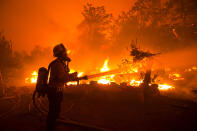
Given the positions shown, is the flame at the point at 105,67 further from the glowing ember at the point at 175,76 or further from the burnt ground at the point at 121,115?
the burnt ground at the point at 121,115

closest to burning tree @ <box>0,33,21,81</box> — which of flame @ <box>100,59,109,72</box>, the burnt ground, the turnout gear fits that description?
flame @ <box>100,59,109,72</box>

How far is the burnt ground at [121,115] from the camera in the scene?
4.99m

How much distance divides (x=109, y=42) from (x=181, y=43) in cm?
1871

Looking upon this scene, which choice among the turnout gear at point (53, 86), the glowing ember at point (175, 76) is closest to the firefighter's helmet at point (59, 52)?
the turnout gear at point (53, 86)

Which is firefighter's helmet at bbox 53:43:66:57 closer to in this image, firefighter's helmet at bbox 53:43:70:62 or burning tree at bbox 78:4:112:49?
firefighter's helmet at bbox 53:43:70:62

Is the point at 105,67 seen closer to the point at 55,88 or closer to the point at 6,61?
the point at 6,61

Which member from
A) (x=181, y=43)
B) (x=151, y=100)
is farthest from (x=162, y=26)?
(x=151, y=100)

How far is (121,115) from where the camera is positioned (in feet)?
20.3

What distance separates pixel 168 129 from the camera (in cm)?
461

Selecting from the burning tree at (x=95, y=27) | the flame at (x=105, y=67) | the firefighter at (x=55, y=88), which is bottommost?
the firefighter at (x=55, y=88)

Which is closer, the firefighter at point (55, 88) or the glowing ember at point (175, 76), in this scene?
the firefighter at point (55, 88)

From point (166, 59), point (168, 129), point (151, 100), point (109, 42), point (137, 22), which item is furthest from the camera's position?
point (109, 42)

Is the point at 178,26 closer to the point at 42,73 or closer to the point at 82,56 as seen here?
the point at 42,73

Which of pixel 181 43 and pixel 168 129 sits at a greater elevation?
pixel 181 43
